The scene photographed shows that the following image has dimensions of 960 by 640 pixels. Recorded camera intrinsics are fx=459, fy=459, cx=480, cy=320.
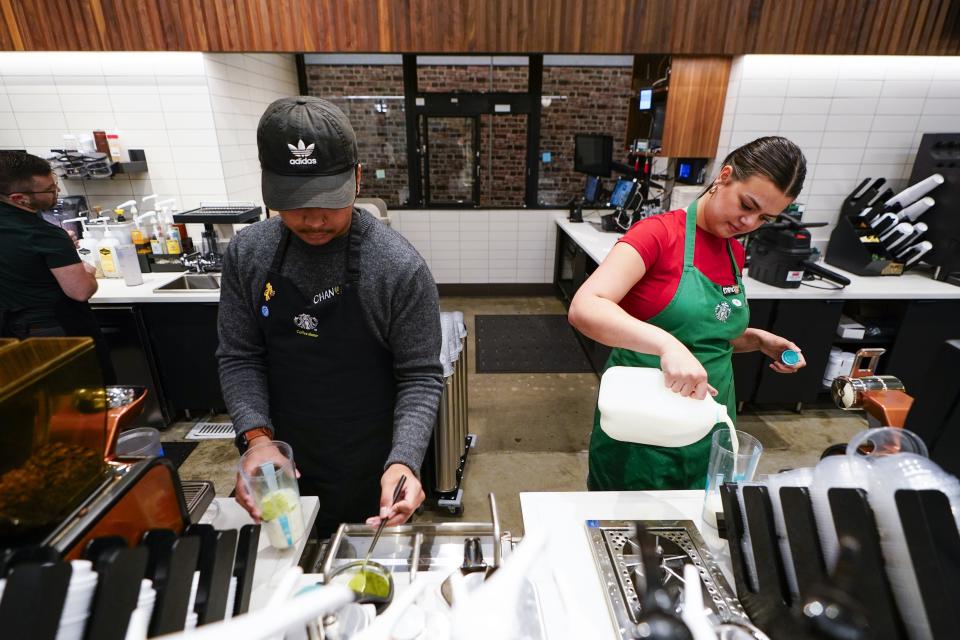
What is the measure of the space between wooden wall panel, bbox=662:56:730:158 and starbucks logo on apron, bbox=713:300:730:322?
2.68 m

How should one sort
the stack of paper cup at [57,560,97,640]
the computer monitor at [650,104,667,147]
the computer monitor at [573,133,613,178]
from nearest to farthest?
the stack of paper cup at [57,560,97,640] → the computer monitor at [650,104,667,147] → the computer monitor at [573,133,613,178]

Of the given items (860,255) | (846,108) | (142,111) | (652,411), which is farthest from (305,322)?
(846,108)

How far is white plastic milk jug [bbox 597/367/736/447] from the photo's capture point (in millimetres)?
937

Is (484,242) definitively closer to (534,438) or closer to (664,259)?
(534,438)

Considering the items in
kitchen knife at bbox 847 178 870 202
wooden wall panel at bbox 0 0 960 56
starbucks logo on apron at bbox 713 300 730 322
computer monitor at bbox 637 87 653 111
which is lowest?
starbucks logo on apron at bbox 713 300 730 322

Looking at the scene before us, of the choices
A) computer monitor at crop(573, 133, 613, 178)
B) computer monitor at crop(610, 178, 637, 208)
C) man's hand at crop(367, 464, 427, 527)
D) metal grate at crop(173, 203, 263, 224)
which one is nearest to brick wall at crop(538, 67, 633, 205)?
computer monitor at crop(573, 133, 613, 178)

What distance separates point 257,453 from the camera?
933 mm

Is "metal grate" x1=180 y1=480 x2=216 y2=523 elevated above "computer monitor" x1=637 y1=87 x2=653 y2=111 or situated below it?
below

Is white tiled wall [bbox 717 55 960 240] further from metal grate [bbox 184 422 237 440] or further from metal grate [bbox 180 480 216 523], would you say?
metal grate [bbox 184 422 237 440]

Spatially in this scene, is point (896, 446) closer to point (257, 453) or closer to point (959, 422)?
point (959, 422)

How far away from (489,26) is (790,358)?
128 inches

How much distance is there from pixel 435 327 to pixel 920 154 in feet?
12.6

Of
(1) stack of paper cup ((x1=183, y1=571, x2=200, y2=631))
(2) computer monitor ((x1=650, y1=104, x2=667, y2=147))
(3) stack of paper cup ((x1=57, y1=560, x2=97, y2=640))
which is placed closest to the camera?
(3) stack of paper cup ((x1=57, y1=560, x2=97, y2=640))

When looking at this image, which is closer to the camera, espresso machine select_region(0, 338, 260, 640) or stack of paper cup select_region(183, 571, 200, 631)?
espresso machine select_region(0, 338, 260, 640)
